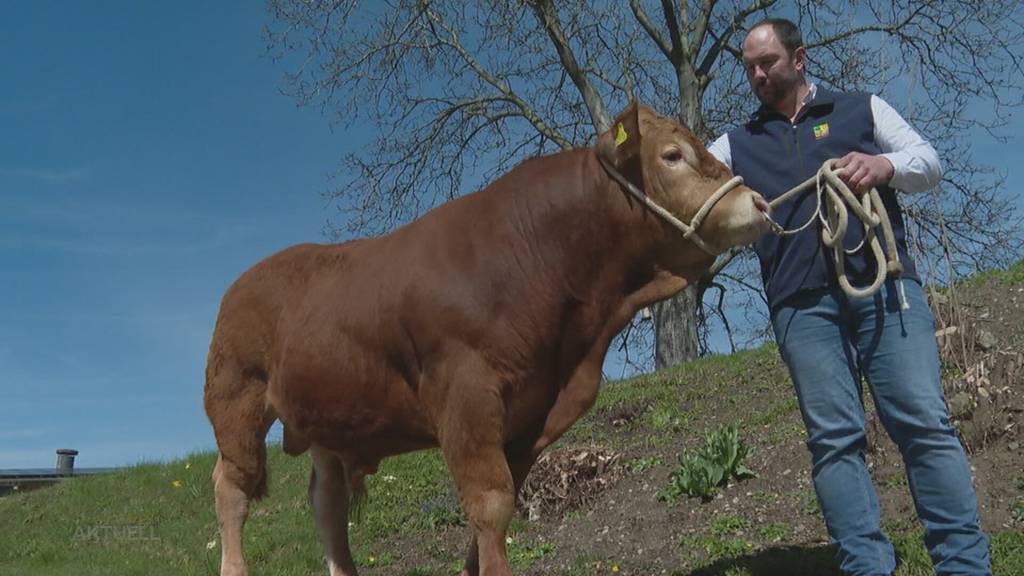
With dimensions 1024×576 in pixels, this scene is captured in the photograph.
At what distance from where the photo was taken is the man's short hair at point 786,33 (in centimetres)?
410

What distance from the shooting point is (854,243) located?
3955 millimetres

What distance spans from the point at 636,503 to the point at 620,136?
12.9ft

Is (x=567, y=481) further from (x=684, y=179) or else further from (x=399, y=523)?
(x=684, y=179)

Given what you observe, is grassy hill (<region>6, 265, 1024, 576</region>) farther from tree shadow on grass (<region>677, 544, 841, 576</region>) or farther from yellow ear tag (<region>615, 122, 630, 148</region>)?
yellow ear tag (<region>615, 122, 630, 148</region>)

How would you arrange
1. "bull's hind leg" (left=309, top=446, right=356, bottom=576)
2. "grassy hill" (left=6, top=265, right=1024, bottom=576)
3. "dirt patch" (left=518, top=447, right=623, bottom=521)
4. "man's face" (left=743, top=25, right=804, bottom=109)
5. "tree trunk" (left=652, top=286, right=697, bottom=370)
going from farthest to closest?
1. "tree trunk" (left=652, top=286, right=697, bottom=370)
2. "dirt patch" (left=518, top=447, right=623, bottom=521)
3. "grassy hill" (left=6, top=265, right=1024, bottom=576)
4. "bull's hind leg" (left=309, top=446, right=356, bottom=576)
5. "man's face" (left=743, top=25, right=804, bottom=109)

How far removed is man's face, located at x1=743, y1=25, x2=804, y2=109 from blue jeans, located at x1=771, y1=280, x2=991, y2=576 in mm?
900

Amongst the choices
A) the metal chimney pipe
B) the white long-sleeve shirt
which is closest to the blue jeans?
the white long-sleeve shirt

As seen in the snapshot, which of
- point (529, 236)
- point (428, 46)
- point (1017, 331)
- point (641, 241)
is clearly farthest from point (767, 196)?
point (428, 46)

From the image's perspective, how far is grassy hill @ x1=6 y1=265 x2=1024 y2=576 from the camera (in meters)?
5.73

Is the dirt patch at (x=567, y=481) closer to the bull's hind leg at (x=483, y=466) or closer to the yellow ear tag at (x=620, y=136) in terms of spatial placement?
the bull's hind leg at (x=483, y=466)

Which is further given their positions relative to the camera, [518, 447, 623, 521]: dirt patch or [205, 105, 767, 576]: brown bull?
[518, 447, 623, 521]: dirt patch

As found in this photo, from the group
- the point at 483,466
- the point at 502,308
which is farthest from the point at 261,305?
the point at 483,466

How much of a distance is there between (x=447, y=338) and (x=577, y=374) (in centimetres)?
57

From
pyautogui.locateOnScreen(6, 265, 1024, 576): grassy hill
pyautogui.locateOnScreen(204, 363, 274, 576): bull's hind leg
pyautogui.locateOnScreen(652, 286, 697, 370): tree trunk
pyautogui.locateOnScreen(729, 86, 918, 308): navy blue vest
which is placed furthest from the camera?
pyautogui.locateOnScreen(652, 286, 697, 370): tree trunk
